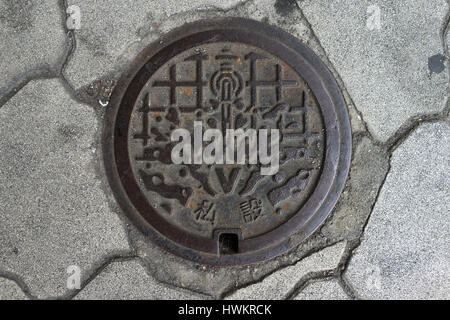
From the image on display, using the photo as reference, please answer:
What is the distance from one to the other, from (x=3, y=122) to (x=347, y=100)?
5.48 ft

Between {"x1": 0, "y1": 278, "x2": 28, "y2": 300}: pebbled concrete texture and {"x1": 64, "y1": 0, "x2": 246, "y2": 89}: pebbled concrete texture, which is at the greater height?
{"x1": 64, "y1": 0, "x2": 246, "y2": 89}: pebbled concrete texture

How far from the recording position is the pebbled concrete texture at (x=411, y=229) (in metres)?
1.95

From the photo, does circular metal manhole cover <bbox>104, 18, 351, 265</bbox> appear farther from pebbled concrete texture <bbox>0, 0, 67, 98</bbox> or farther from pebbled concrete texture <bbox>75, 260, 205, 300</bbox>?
pebbled concrete texture <bbox>0, 0, 67, 98</bbox>

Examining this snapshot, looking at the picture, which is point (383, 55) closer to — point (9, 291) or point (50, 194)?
point (50, 194)

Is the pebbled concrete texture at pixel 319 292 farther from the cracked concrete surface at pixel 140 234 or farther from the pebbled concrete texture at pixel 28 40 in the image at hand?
the pebbled concrete texture at pixel 28 40

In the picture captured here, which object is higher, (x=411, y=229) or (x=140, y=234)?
(x=140, y=234)

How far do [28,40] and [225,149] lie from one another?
1107 millimetres

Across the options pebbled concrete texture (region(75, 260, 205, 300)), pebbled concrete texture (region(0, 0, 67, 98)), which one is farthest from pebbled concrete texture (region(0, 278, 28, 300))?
pebbled concrete texture (region(0, 0, 67, 98))

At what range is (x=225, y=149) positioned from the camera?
6.20 feet

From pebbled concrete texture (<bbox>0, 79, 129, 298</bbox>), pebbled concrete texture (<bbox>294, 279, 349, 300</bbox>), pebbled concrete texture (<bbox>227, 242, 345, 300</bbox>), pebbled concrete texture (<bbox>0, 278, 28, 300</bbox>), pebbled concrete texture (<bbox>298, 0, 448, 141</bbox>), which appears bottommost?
pebbled concrete texture (<bbox>294, 279, 349, 300</bbox>)

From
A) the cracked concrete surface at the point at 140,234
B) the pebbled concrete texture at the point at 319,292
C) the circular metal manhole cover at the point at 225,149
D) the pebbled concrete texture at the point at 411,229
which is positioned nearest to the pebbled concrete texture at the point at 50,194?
the cracked concrete surface at the point at 140,234

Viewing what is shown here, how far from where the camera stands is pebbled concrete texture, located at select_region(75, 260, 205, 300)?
1.91 meters

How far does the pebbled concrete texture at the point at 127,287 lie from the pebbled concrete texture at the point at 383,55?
128 centimetres

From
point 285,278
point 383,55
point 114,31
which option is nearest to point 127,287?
point 285,278
